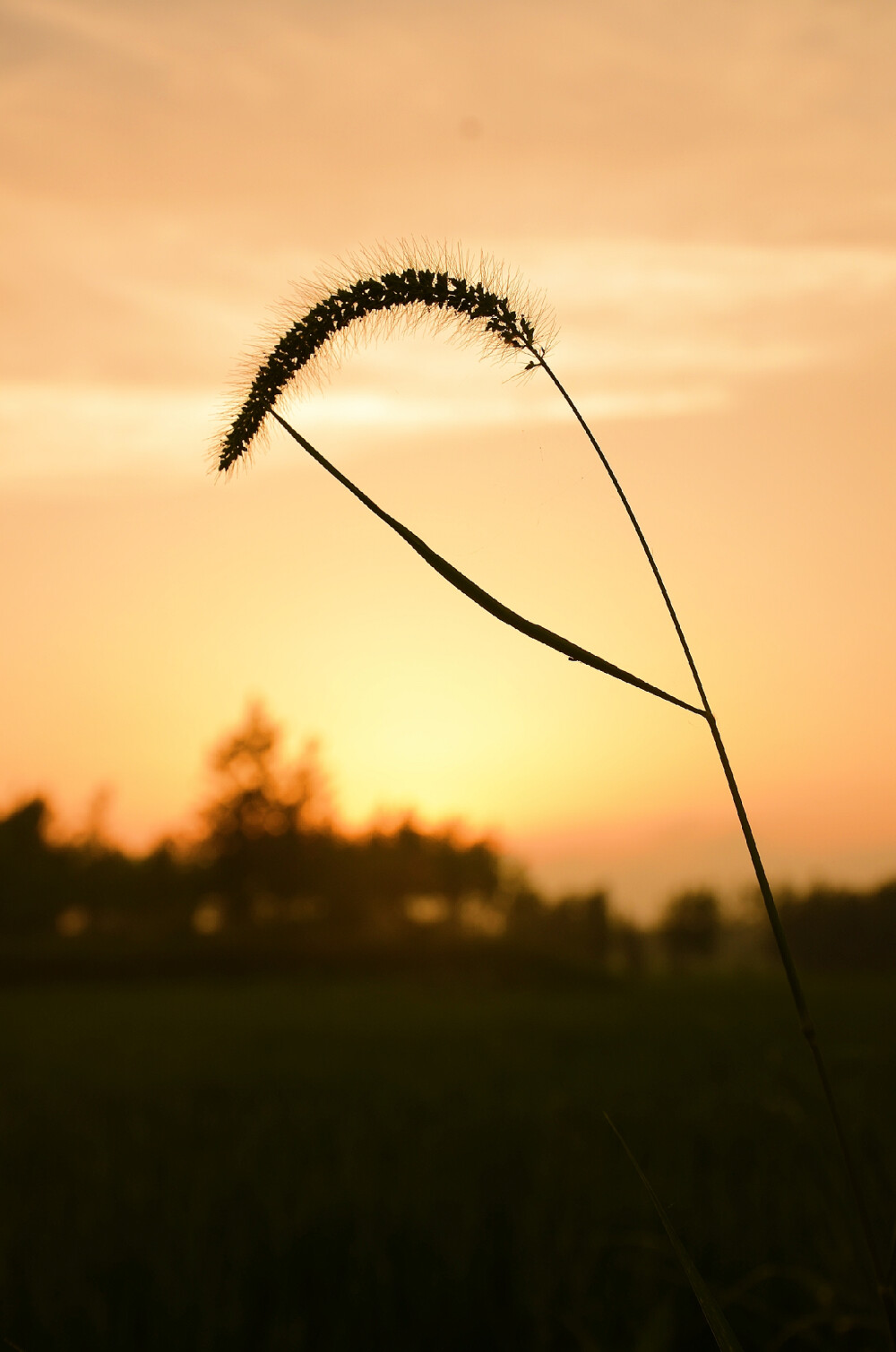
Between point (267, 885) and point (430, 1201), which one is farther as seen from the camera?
point (267, 885)

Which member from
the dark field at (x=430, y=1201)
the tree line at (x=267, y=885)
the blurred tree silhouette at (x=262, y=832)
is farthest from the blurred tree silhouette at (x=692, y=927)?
the dark field at (x=430, y=1201)

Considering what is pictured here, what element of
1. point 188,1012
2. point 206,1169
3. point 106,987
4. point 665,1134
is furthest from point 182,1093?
point 106,987

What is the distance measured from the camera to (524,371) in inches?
45.1

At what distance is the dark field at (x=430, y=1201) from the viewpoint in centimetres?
310

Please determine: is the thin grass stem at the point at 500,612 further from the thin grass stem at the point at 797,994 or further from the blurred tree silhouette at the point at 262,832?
the blurred tree silhouette at the point at 262,832

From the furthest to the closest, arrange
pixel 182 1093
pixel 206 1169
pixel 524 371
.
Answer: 1. pixel 182 1093
2. pixel 206 1169
3. pixel 524 371

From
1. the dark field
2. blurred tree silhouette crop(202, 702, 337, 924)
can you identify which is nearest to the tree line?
blurred tree silhouette crop(202, 702, 337, 924)

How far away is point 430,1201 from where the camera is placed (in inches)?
169

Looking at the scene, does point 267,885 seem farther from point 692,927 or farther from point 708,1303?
point 708,1303

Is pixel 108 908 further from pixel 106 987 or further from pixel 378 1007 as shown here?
pixel 378 1007

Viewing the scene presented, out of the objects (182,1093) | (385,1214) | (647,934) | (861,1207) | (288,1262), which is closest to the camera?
(861,1207)

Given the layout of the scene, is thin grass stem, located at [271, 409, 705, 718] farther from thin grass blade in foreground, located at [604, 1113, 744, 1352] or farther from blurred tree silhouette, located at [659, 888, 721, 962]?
blurred tree silhouette, located at [659, 888, 721, 962]

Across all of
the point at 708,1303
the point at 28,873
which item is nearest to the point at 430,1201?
the point at 708,1303

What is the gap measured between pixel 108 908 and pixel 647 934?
29.3 metres
